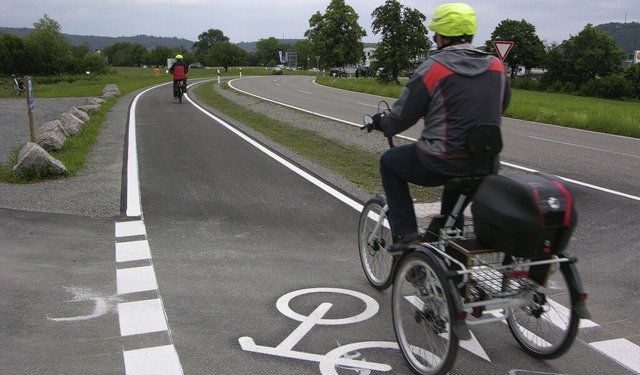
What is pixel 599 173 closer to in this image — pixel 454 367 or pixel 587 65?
pixel 454 367

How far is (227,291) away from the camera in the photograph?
4.60 metres

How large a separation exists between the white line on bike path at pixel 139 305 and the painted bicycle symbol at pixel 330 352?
1.76 ft

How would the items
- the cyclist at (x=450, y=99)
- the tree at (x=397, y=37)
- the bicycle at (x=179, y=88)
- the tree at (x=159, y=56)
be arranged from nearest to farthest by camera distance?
the cyclist at (x=450, y=99) → the bicycle at (x=179, y=88) → the tree at (x=397, y=37) → the tree at (x=159, y=56)

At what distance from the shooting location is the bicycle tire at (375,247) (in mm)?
4554

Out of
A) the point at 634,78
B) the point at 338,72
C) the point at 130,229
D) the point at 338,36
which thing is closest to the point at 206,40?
the point at 338,36

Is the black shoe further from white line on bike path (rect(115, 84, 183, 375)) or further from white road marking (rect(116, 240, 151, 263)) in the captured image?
white road marking (rect(116, 240, 151, 263))

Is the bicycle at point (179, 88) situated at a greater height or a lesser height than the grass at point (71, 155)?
greater

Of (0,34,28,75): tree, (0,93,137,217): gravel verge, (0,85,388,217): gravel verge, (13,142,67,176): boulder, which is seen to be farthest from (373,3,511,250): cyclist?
(0,34,28,75): tree

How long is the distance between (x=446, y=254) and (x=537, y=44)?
103m

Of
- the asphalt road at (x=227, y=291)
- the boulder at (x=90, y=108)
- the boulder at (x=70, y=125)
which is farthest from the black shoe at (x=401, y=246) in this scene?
the boulder at (x=90, y=108)

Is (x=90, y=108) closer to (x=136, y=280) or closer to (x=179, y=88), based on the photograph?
(x=179, y=88)

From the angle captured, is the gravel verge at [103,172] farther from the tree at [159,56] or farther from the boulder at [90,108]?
the tree at [159,56]

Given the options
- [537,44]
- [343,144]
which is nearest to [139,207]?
[343,144]

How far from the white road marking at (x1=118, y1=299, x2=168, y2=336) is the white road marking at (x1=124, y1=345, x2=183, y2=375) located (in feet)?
0.94
